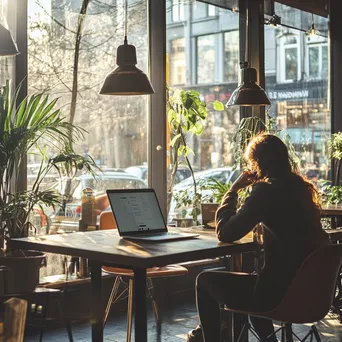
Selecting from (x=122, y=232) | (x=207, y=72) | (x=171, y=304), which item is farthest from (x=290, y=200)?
(x=207, y=72)

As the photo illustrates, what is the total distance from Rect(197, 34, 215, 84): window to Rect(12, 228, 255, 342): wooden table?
3073 mm

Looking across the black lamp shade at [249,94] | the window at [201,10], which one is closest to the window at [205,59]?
the window at [201,10]

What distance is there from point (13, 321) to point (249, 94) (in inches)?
139

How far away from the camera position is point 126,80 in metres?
3.93

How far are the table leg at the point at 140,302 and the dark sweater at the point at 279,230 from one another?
55cm

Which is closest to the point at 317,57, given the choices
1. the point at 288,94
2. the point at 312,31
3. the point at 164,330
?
the point at 312,31

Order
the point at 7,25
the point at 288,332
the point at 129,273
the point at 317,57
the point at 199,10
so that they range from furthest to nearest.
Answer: the point at 317,57
the point at 199,10
the point at 7,25
the point at 129,273
the point at 288,332

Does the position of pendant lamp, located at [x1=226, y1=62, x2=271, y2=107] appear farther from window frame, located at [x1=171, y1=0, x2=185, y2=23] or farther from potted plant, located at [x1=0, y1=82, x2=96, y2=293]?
window frame, located at [x1=171, y1=0, x2=185, y2=23]

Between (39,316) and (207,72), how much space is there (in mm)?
3179

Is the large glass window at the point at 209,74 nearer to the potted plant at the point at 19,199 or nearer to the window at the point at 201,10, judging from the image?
the window at the point at 201,10

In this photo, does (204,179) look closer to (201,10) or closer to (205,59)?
(205,59)

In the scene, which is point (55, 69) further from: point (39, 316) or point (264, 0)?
point (264, 0)

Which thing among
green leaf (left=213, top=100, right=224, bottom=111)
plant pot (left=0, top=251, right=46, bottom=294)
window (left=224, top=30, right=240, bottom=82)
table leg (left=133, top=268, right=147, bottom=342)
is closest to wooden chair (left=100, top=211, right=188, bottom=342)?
plant pot (left=0, top=251, right=46, bottom=294)

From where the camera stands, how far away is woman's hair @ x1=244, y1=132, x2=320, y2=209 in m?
3.69
